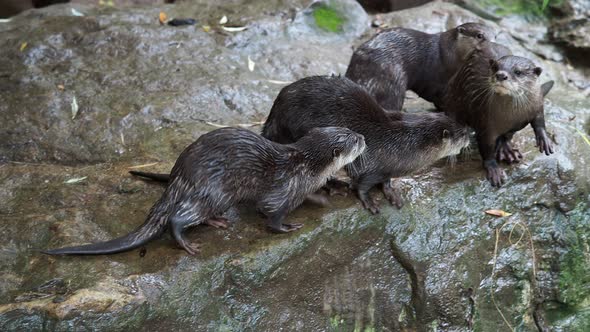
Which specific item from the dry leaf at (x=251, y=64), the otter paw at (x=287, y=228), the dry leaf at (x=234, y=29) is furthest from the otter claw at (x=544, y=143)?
the dry leaf at (x=234, y=29)

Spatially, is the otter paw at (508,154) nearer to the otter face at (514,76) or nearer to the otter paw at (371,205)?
the otter face at (514,76)

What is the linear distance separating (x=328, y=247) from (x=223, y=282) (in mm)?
516

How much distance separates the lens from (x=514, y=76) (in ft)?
9.32

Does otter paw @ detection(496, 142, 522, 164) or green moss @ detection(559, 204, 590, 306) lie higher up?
otter paw @ detection(496, 142, 522, 164)

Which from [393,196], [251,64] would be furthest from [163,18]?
[393,196]

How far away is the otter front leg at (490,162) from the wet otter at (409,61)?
2.15 ft

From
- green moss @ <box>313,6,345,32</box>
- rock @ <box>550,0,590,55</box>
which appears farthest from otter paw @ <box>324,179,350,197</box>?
rock @ <box>550,0,590,55</box>

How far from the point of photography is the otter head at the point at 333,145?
8.79 ft

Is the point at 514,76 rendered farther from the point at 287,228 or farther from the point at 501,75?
the point at 287,228

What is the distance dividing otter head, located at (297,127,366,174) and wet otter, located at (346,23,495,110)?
82 centimetres

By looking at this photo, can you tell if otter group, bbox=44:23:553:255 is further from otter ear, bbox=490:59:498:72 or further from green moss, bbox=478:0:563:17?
green moss, bbox=478:0:563:17

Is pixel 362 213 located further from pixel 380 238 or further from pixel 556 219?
pixel 556 219

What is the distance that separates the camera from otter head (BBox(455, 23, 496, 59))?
3.69 meters

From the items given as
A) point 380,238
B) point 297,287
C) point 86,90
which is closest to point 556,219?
point 380,238
